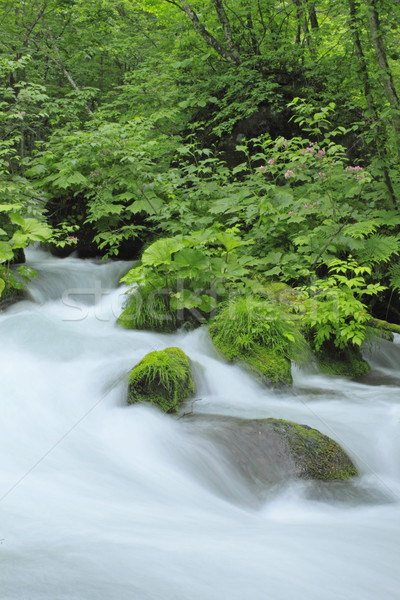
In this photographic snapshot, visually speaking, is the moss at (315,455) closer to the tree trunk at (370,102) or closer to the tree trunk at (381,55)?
the tree trunk at (370,102)

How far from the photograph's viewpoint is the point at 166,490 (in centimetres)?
289

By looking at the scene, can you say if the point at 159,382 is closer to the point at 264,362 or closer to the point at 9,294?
the point at 264,362

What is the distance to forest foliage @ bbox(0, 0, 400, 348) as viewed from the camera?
17.1 ft

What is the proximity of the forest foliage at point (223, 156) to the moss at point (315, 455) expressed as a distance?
1.40 metres

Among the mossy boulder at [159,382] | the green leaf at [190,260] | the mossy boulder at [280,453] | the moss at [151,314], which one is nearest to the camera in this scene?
the mossy boulder at [280,453]

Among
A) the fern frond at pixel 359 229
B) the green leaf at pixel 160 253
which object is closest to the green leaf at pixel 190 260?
the green leaf at pixel 160 253

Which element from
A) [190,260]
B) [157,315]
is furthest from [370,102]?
[157,315]

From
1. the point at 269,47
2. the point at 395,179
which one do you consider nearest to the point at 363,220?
the point at 395,179

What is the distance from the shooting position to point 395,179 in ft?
19.1

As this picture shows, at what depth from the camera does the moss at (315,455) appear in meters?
2.92

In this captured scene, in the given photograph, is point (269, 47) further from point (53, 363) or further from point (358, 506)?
point (358, 506)

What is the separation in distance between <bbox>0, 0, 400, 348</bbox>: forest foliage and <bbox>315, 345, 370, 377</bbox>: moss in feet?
0.79

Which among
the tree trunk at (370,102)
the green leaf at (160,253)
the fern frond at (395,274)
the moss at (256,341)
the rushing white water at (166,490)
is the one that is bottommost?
the rushing white water at (166,490)

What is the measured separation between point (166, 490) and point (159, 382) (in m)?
1.05
